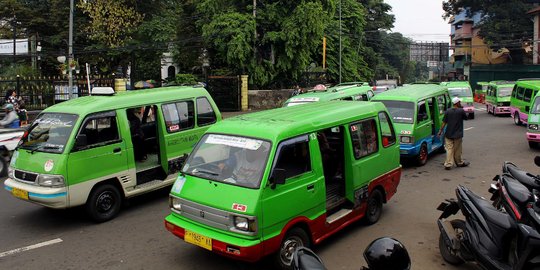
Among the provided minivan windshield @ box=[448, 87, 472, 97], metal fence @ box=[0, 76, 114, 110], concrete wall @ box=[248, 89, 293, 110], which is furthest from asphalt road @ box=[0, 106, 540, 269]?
concrete wall @ box=[248, 89, 293, 110]

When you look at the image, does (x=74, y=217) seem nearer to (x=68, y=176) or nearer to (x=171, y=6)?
(x=68, y=176)

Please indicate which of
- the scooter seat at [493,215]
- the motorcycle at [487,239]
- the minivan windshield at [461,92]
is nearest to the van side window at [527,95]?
the minivan windshield at [461,92]

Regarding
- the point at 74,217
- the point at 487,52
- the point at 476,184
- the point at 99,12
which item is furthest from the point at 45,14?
the point at 487,52

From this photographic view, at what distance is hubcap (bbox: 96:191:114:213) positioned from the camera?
296 inches

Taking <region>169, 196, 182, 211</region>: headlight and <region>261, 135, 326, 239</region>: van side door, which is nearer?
<region>261, 135, 326, 239</region>: van side door

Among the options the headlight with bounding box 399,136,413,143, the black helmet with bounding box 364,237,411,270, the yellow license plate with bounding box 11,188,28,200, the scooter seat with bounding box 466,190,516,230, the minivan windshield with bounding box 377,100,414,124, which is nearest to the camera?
the black helmet with bounding box 364,237,411,270

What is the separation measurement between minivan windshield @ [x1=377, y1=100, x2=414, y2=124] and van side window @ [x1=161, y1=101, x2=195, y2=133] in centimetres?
541

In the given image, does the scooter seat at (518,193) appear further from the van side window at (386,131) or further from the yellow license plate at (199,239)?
the yellow license plate at (199,239)

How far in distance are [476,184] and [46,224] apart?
8.45 m

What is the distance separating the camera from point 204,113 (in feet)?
31.1

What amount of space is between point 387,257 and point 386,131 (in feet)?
16.5

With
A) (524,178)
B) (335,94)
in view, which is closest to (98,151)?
(524,178)

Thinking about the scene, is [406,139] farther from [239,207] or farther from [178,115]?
[239,207]

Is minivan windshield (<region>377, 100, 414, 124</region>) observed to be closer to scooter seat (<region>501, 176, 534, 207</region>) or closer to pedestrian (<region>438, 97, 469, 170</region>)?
pedestrian (<region>438, 97, 469, 170</region>)
